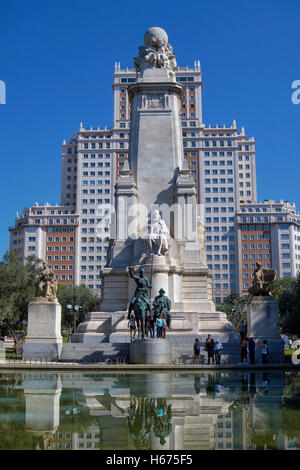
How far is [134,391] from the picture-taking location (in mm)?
12609

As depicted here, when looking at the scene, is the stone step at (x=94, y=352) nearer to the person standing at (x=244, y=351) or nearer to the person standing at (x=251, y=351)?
the person standing at (x=244, y=351)

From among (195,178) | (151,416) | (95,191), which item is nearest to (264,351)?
(151,416)

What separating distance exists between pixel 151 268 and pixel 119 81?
113870 mm

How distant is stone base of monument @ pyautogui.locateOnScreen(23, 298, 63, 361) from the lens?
85.6 feet

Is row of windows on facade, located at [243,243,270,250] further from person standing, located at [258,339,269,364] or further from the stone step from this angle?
the stone step

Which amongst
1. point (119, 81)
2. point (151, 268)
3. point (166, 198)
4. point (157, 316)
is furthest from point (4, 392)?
point (119, 81)

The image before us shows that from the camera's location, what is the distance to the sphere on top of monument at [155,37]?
35.4 m

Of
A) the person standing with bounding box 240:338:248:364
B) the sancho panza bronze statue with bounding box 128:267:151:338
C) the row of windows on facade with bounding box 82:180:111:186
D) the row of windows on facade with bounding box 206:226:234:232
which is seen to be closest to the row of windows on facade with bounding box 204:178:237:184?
the row of windows on facade with bounding box 206:226:234:232

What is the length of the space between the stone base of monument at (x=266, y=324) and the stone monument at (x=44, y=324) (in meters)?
10.0

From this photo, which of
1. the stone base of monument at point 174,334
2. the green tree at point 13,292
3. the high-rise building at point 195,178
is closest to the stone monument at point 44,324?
the stone base of monument at point 174,334

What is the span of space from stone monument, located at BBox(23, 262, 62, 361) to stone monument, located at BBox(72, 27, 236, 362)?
205 cm

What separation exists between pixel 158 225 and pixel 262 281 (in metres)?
6.89

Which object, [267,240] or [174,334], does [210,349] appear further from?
[267,240]
